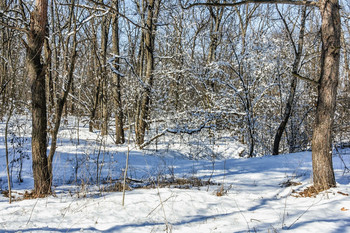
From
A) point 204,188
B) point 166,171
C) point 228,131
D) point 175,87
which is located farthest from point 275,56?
point 204,188

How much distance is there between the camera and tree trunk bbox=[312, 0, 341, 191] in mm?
4043

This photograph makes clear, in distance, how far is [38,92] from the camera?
4.34m

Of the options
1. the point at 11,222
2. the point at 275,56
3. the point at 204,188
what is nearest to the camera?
the point at 11,222

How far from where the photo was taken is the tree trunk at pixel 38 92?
4.23m

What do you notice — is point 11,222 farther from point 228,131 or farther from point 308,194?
point 228,131

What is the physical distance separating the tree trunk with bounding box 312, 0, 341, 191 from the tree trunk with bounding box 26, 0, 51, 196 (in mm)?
4248

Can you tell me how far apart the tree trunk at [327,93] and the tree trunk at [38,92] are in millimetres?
4248

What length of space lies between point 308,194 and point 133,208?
261cm

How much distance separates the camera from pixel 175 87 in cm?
1316

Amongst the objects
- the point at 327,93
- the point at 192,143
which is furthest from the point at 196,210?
the point at 192,143

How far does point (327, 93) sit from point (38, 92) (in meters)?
4.42

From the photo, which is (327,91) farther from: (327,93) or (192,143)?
(192,143)

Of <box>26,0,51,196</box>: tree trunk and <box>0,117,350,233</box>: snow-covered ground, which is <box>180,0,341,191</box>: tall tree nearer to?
<box>0,117,350,233</box>: snow-covered ground

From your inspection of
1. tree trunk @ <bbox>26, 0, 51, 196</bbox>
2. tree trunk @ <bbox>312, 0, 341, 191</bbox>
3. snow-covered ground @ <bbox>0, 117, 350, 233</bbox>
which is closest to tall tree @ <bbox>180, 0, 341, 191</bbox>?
tree trunk @ <bbox>312, 0, 341, 191</bbox>
